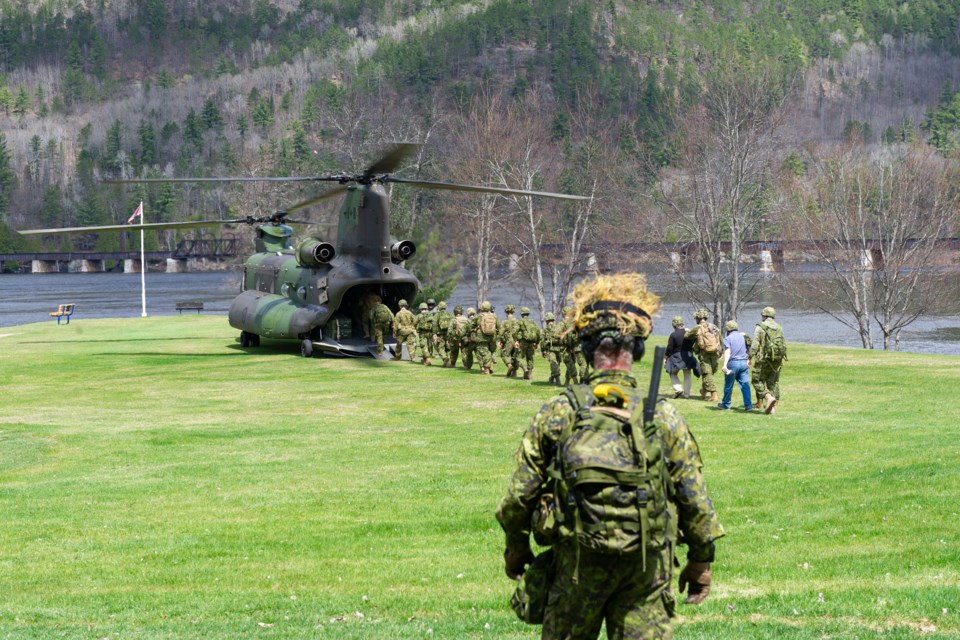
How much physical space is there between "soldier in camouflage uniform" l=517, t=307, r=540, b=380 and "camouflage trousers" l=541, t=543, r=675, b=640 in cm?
2099

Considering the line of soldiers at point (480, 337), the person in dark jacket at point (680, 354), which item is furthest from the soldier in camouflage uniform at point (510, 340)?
A: the person in dark jacket at point (680, 354)

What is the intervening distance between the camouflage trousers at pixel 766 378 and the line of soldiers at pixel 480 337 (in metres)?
3.38

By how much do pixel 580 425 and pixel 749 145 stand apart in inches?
1629

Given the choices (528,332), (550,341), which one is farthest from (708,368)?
(528,332)

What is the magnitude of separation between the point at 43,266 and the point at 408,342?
16576cm

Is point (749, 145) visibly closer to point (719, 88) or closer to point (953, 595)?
point (719, 88)

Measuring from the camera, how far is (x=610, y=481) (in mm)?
5023

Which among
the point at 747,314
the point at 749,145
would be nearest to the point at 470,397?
the point at 749,145

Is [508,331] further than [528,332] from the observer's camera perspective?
Yes

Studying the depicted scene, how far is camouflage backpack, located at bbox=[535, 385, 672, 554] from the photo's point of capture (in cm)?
503

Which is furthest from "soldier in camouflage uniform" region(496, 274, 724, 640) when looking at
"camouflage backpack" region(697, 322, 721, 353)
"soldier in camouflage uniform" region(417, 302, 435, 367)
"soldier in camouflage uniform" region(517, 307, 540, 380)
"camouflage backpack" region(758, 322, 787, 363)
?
"soldier in camouflage uniform" region(417, 302, 435, 367)

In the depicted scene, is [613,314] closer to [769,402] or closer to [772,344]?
[772,344]

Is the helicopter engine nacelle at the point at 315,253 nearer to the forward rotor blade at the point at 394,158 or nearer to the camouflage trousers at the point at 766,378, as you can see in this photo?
the forward rotor blade at the point at 394,158

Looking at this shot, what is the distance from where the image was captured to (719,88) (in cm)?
4647
